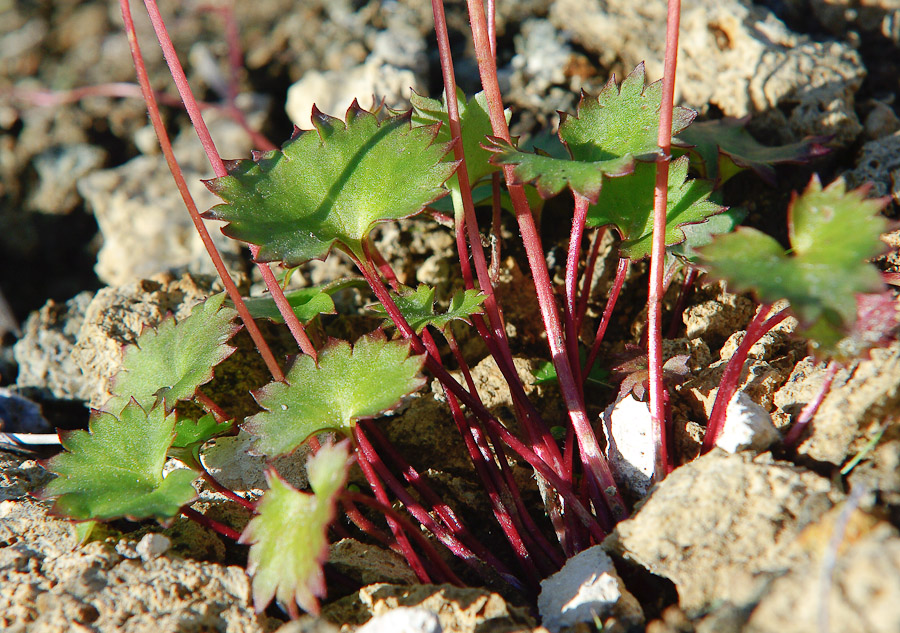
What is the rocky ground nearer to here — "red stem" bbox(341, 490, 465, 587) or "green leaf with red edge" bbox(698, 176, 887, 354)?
"red stem" bbox(341, 490, 465, 587)

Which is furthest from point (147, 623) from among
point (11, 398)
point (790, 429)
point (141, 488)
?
point (790, 429)

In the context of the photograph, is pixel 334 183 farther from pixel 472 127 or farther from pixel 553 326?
pixel 553 326

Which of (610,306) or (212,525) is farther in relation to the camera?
(610,306)

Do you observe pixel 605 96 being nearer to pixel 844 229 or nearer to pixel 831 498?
pixel 844 229

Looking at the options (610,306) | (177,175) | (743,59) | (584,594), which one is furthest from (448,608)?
(743,59)

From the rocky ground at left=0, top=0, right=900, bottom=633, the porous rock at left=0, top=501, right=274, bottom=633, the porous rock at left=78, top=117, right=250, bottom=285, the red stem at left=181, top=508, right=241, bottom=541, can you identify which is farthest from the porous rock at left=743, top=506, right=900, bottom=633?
the porous rock at left=78, top=117, right=250, bottom=285
